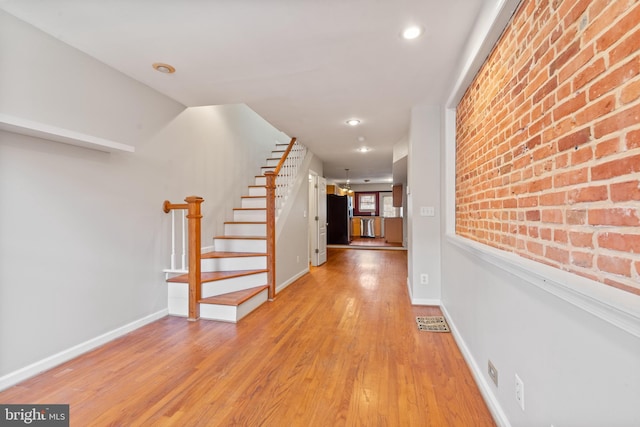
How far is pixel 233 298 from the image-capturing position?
10.1ft

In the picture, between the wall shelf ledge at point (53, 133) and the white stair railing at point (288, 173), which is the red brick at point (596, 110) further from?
the white stair railing at point (288, 173)

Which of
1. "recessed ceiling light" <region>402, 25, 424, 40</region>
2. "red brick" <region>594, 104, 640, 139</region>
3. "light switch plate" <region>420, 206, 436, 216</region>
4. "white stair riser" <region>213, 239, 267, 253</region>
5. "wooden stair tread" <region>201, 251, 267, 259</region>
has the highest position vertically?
"recessed ceiling light" <region>402, 25, 424, 40</region>

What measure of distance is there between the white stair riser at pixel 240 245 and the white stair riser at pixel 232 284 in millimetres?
406

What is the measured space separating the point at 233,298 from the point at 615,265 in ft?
9.74

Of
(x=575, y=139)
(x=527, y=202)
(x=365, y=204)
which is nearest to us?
(x=575, y=139)

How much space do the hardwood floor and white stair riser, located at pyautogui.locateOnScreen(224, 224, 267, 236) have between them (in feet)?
4.78

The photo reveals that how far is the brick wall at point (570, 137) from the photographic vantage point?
2.54 feet

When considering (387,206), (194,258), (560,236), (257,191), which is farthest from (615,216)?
(387,206)

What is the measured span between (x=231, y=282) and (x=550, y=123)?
314 cm

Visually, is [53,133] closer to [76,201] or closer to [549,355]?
[76,201]

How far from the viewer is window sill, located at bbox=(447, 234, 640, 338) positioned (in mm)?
683

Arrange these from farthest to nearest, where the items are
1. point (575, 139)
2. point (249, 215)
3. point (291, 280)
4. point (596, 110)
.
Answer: point (291, 280), point (249, 215), point (575, 139), point (596, 110)

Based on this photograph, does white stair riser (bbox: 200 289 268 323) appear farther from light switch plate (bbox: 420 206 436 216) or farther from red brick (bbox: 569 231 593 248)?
red brick (bbox: 569 231 593 248)

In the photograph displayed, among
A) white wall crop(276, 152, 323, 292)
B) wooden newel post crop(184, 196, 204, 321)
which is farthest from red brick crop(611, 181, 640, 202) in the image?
white wall crop(276, 152, 323, 292)
